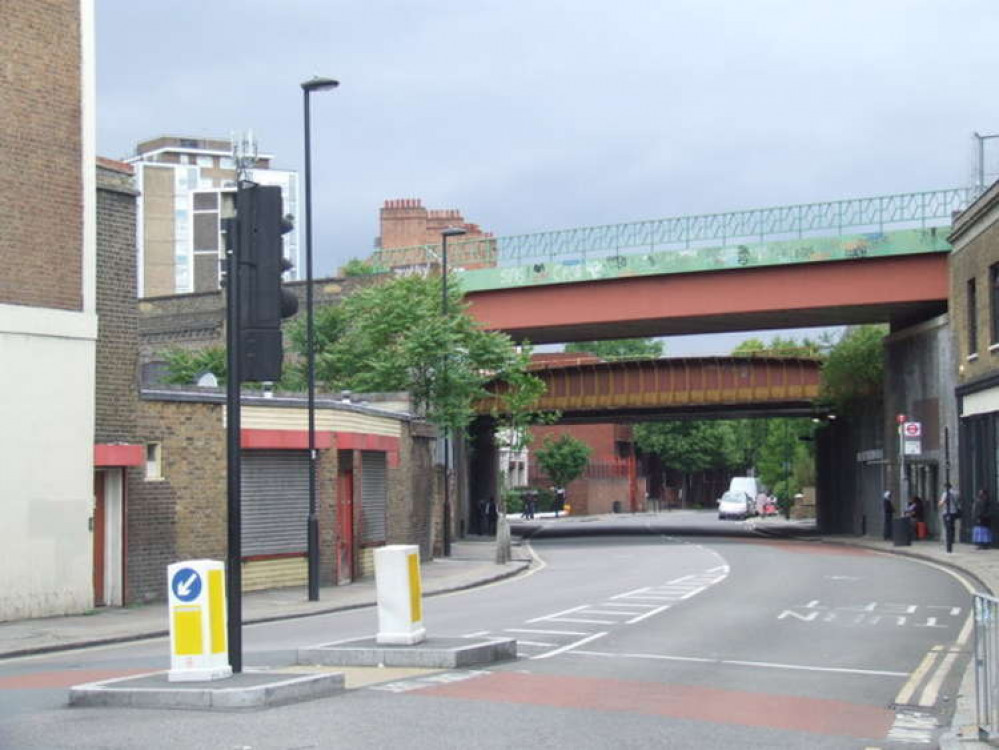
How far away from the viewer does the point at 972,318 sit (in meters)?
42.0

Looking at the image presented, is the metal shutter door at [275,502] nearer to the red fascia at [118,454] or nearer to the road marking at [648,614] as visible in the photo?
the red fascia at [118,454]

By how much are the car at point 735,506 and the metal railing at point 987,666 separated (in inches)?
3251

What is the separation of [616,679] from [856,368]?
144 ft

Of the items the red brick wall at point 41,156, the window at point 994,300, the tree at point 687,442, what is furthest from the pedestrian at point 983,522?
the tree at point 687,442

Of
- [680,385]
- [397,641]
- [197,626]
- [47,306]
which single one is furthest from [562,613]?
[680,385]

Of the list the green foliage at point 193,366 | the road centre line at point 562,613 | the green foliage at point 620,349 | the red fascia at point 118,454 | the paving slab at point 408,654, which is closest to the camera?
the paving slab at point 408,654

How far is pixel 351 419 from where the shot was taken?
103ft

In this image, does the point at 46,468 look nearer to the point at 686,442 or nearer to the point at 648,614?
the point at 648,614

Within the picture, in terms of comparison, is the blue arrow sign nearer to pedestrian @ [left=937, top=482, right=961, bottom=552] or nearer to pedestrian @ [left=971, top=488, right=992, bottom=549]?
pedestrian @ [left=937, top=482, right=961, bottom=552]

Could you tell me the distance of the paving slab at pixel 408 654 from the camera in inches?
573

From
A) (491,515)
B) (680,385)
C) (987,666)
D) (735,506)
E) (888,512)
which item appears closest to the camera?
(987,666)

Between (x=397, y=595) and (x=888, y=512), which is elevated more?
(x=397, y=595)

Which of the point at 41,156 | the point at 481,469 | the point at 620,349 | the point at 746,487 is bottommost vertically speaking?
the point at 746,487

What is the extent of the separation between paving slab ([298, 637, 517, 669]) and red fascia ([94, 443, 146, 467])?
9554 mm
